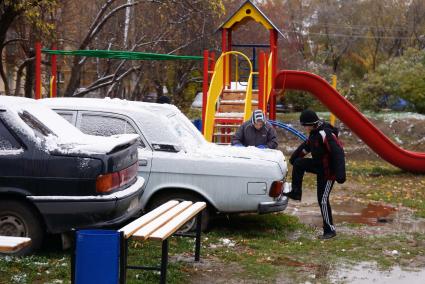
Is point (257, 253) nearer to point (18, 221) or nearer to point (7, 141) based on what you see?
point (18, 221)

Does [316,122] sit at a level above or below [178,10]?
below

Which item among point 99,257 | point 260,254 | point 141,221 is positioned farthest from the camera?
point 260,254

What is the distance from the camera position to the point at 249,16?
682 inches

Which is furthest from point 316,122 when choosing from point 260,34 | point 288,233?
point 260,34

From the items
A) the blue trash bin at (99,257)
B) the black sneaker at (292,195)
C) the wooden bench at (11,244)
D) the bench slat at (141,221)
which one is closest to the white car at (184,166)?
the black sneaker at (292,195)

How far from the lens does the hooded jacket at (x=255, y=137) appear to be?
1102 centimetres

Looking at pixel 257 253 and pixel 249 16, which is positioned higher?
Result: pixel 249 16

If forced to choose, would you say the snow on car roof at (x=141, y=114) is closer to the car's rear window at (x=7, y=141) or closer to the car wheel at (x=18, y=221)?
the car's rear window at (x=7, y=141)

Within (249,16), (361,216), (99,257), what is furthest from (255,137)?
(249,16)

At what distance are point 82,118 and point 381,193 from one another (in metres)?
6.97

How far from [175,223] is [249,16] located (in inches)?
447

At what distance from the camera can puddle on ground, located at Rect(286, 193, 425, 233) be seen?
1070 cm

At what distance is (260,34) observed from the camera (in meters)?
36.5

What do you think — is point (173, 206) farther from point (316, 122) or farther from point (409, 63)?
point (409, 63)
